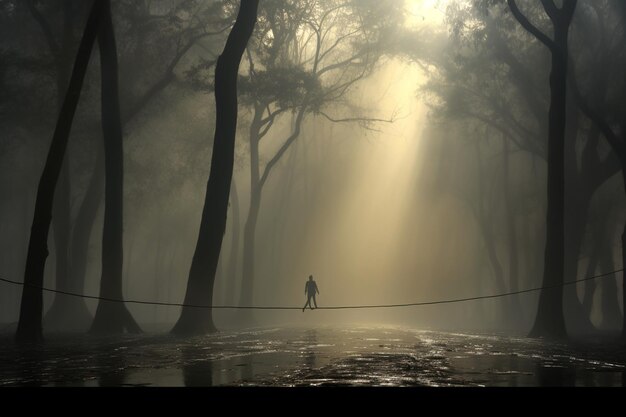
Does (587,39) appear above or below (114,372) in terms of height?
above

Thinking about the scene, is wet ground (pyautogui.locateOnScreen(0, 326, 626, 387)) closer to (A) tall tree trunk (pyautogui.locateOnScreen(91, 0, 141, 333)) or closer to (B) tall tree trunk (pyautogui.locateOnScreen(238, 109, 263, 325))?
(A) tall tree trunk (pyautogui.locateOnScreen(91, 0, 141, 333))

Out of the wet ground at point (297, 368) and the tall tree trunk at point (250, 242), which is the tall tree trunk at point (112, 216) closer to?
the wet ground at point (297, 368)

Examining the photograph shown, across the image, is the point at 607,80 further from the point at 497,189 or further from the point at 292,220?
the point at 292,220

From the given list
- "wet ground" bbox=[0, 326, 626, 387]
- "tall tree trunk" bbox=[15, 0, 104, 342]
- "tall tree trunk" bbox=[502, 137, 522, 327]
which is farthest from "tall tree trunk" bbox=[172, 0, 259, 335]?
"tall tree trunk" bbox=[502, 137, 522, 327]

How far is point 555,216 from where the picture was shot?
23250mm

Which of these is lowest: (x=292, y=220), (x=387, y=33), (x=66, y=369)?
(x=66, y=369)

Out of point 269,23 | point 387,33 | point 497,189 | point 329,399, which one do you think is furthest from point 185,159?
point 329,399

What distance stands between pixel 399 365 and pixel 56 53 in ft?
71.1

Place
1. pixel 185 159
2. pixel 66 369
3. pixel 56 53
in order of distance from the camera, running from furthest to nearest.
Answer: pixel 185 159 < pixel 56 53 < pixel 66 369

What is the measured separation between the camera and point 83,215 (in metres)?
29.5

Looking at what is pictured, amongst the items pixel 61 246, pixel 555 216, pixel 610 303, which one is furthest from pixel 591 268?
pixel 61 246

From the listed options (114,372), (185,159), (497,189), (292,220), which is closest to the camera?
(114,372)

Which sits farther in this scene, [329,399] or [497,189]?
[497,189]

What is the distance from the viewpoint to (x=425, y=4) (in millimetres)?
34031
